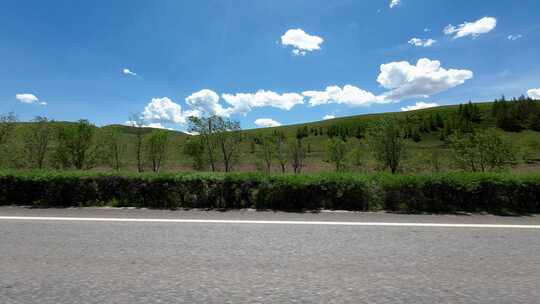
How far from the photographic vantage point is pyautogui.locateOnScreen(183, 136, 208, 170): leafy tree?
46000 millimetres

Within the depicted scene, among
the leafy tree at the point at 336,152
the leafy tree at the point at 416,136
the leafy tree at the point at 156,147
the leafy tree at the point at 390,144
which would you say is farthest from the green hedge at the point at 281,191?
the leafy tree at the point at 416,136

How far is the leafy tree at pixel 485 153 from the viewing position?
124 feet

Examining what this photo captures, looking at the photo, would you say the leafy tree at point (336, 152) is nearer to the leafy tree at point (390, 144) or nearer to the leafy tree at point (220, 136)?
the leafy tree at point (390, 144)

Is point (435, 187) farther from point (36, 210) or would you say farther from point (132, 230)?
point (36, 210)

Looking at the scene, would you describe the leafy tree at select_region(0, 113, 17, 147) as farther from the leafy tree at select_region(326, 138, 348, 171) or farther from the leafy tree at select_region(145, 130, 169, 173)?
the leafy tree at select_region(326, 138, 348, 171)

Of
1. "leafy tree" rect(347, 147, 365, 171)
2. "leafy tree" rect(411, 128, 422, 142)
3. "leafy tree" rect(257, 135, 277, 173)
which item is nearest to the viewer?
"leafy tree" rect(347, 147, 365, 171)

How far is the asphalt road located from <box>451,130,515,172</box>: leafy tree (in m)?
39.0

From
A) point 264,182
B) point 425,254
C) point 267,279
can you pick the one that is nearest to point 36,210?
point 264,182

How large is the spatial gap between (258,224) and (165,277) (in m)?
2.91

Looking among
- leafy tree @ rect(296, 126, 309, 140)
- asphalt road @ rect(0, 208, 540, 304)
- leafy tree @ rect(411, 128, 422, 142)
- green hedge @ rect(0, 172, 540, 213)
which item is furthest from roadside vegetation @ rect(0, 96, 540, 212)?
leafy tree @ rect(296, 126, 309, 140)

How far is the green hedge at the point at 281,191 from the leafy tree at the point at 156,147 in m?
41.5

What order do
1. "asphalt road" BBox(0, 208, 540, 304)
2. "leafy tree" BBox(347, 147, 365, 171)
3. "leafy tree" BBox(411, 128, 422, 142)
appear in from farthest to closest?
1. "leafy tree" BBox(411, 128, 422, 142)
2. "leafy tree" BBox(347, 147, 365, 171)
3. "asphalt road" BBox(0, 208, 540, 304)

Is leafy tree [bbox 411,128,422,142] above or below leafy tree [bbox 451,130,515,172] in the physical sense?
above

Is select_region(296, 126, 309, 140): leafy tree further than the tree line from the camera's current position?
Yes
